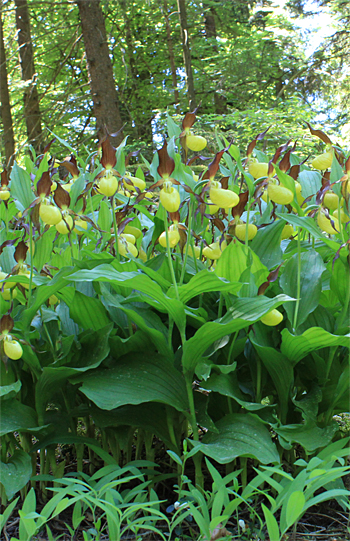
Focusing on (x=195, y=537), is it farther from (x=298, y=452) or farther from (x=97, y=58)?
(x=97, y=58)

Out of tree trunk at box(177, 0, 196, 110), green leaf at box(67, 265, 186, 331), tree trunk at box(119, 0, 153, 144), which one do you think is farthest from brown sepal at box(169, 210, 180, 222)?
tree trunk at box(119, 0, 153, 144)

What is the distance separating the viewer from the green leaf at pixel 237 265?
119cm

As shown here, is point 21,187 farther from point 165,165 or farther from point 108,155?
point 165,165

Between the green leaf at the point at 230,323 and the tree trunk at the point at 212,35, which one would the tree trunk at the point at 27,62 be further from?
the green leaf at the point at 230,323

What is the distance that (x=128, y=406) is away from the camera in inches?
47.3

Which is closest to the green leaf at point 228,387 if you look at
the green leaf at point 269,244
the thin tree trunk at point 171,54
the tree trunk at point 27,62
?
the green leaf at point 269,244

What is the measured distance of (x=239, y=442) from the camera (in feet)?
3.43

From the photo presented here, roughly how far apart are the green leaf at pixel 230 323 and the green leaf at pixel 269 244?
282 millimetres

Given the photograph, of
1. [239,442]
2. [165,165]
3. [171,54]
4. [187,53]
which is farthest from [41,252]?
[171,54]

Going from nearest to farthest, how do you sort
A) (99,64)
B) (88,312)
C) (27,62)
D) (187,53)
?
(88,312) → (99,64) → (187,53) → (27,62)

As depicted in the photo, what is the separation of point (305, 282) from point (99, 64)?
569 centimetres

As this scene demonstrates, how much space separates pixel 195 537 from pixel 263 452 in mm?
297

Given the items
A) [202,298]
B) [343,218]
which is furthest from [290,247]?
[202,298]

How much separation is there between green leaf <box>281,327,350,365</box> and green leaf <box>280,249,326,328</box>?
9 centimetres
